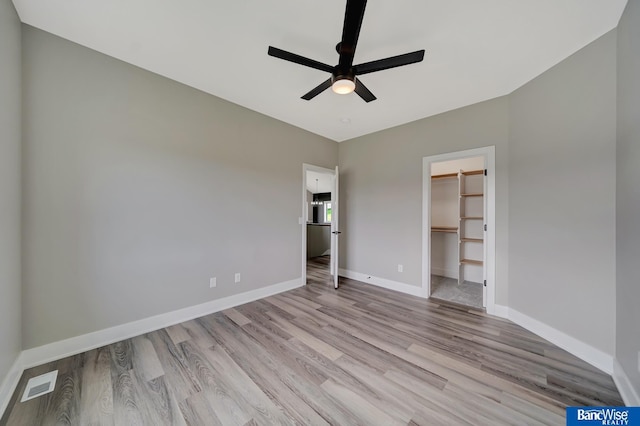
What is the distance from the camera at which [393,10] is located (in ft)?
5.34

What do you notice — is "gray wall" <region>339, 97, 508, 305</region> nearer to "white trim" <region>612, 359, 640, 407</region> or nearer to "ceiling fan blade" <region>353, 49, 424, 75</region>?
"white trim" <region>612, 359, 640, 407</region>

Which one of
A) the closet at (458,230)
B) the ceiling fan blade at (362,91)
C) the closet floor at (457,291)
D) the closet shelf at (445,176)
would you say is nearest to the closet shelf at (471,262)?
the closet at (458,230)

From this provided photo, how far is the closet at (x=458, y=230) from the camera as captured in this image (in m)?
3.97

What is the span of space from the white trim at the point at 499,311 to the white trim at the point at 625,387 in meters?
0.95

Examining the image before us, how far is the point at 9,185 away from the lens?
1.61 metres

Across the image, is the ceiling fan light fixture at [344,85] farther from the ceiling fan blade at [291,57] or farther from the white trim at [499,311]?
the white trim at [499,311]

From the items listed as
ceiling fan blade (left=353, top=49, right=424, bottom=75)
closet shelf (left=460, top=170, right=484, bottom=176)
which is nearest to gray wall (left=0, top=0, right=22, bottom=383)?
ceiling fan blade (left=353, top=49, right=424, bottom=75)

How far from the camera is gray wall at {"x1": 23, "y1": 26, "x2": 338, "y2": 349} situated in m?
1.89

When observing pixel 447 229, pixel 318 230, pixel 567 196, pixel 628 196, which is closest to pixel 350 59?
pixel 628 196

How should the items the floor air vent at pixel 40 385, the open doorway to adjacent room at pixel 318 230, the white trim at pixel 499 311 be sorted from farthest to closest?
the open doorway to adjacent room at pixel 318 230 → the white trim at pixel 499 311 → the floor air vent at pixel 40 385

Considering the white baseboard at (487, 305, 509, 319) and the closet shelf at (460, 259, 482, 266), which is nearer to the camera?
the white baseboard at (487, 305, 509, 319)

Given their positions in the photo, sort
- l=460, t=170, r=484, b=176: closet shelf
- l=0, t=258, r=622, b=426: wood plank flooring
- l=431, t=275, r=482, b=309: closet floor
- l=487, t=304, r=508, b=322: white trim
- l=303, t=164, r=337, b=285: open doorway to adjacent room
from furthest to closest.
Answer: l=303, t=164, r=337, b=285: open doorway to adjacent room < l=460, t=170, r=484, b=176: closet shelf < l=431, t=275, r=482, b=309: closet floor < l=487, t=304, r=508, b=322: white trim < l=0, t=258, r=622, b=426: wood plank flooring

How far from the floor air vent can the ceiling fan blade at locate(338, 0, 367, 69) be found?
3197 mm

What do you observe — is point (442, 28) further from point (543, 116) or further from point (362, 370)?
point (362, 370)
